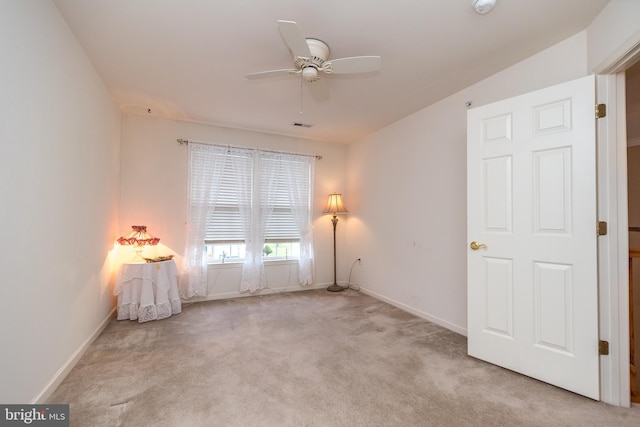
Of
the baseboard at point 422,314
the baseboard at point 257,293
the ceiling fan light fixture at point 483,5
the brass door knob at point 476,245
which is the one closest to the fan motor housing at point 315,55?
the ceiling fan light fixture at point 483,5

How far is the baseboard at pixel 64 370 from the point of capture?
173 centimetres

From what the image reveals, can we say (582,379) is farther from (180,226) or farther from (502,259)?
(180,226)

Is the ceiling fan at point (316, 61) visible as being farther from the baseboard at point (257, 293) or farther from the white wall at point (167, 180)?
the baseboard at point (257, 293)

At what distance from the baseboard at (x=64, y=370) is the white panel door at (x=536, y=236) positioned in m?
3.12

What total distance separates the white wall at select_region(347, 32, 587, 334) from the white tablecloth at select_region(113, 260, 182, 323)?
292 cm

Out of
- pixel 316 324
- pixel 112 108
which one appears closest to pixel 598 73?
pixel 316 324

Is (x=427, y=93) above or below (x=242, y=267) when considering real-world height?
above

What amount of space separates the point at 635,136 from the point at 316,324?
5090 millimetres

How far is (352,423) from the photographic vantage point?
160cm

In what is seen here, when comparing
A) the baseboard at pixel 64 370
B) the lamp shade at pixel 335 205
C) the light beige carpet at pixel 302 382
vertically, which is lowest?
the light beige carpet at pixel 302 382

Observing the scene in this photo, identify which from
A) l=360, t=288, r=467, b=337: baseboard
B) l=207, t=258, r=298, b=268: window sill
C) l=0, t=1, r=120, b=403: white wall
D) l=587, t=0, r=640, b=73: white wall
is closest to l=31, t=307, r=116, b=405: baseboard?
l=0, t=1, r=120, b=403: white wall

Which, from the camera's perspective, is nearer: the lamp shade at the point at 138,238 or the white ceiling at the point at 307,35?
the white ceiling at the point at 307,35

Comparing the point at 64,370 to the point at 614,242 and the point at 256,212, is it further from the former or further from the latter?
the point at 614,242

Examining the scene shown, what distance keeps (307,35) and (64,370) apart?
307 cm
